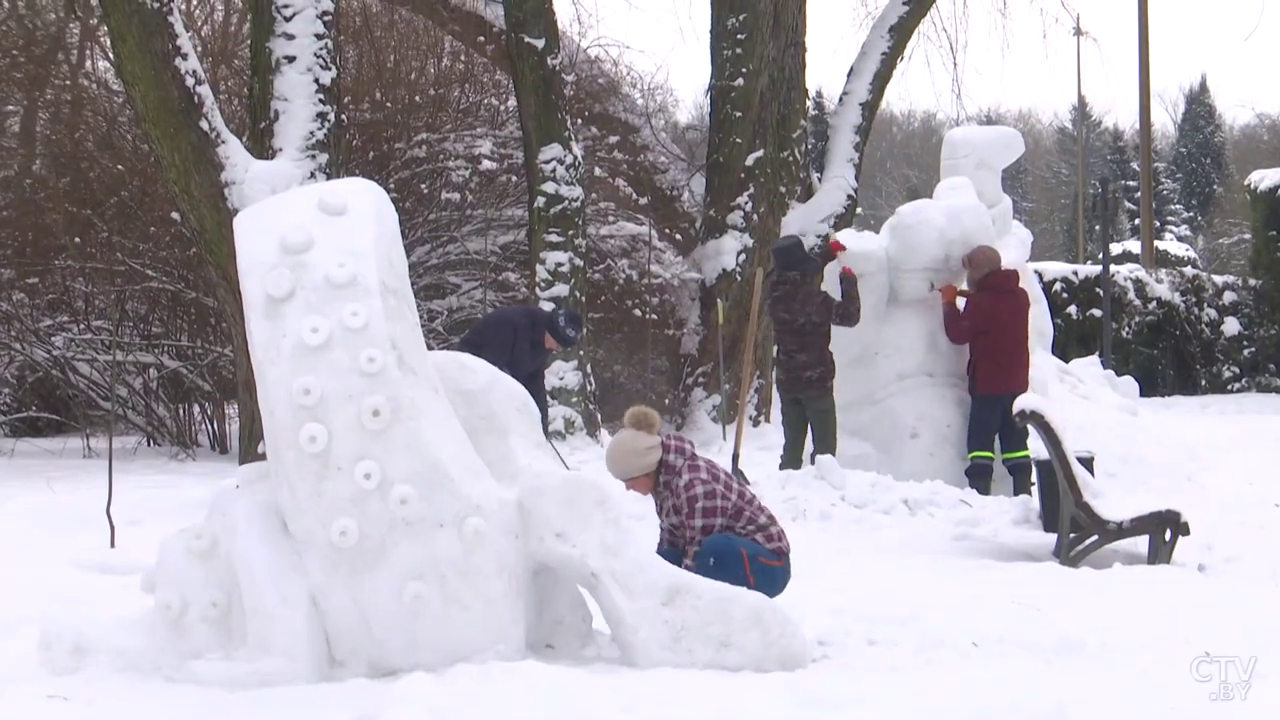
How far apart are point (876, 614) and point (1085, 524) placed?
1.76 meters

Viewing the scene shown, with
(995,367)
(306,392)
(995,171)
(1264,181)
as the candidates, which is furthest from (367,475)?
(1264,181)

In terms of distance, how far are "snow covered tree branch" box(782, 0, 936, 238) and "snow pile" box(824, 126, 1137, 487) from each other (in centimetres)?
217

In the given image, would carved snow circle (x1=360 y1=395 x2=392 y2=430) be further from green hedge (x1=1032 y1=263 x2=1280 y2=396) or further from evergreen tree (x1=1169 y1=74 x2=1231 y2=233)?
evergreen tree (x1=1169 y1=74 x2=1231 y2=233)

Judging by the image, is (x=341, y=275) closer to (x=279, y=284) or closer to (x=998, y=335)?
(x=279, y=284)

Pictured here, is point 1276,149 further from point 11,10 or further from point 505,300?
point 11,10

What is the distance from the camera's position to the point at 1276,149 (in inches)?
1532

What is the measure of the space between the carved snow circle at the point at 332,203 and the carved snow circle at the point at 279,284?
26 centimetres

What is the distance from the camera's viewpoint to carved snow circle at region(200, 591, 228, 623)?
375 centimetres

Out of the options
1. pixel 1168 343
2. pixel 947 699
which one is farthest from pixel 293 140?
pixel 1168 343

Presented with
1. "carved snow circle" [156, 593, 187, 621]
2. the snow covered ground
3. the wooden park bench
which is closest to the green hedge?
the snow covered ground

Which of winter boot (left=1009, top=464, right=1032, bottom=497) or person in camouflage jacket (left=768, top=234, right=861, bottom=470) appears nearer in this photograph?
winter boot (left=1009, top=464, right=1032, bottom=497)

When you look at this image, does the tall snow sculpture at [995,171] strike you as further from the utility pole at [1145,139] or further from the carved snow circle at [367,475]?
the utility pole at [1145,139]

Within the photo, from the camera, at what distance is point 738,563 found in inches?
167

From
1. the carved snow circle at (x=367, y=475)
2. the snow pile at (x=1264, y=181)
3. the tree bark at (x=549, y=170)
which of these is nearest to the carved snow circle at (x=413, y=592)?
the carved snow circle at (x=367, y=475)
